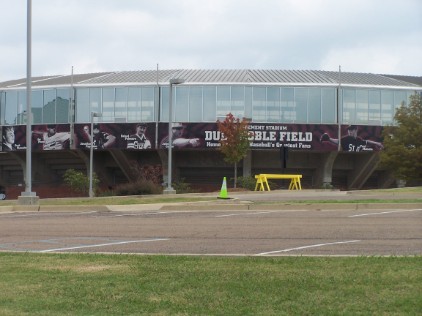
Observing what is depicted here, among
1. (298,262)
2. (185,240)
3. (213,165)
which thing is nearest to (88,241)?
(185,240)

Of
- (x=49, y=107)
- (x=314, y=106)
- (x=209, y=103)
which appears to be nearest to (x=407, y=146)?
(x=314, y=106)

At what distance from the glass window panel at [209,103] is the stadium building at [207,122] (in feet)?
0.25

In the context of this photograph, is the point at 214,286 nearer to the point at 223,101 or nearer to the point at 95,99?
the point at 223,101

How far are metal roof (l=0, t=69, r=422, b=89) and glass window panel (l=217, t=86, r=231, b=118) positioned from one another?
627mm

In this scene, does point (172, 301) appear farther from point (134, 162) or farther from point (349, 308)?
point (134, 162)

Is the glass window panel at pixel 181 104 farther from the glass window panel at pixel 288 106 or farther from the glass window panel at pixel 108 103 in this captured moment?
the glass window panel at pixel 288 106

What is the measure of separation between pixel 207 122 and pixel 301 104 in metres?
7.25

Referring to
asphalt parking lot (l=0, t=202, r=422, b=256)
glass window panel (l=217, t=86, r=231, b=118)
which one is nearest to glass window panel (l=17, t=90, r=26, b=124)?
glass window panel (l=217, t=86, r=231, b=118)

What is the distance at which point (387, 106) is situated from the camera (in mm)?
51375

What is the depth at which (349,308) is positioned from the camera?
5836mm

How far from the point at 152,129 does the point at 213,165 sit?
6396 mm

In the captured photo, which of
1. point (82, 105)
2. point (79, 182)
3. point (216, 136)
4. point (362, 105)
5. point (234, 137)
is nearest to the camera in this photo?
point (234, 137)

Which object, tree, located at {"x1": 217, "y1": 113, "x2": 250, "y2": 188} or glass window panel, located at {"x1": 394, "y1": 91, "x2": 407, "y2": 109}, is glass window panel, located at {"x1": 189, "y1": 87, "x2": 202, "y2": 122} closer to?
tree, located at {"x1": 217, "y1": 113, "x2": 250, "y2": 188}

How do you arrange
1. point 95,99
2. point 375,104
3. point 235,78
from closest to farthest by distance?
point 375,104 < point 95,99 < point 235,78
